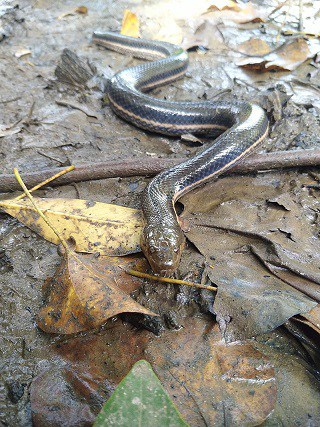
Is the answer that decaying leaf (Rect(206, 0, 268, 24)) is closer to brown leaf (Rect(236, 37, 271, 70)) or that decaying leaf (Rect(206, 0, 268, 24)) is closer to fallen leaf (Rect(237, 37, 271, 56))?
brown leaf (Rect(236, 37, 271, 70))

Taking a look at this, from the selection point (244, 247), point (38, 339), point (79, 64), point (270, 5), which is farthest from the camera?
point (270, 5)

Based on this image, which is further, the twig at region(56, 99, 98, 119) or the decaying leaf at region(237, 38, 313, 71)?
the decaying leaf at region(237, 38, 313, 71)

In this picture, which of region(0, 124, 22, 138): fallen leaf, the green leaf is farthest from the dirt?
the green leaf

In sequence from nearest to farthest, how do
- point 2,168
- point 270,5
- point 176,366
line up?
point 176,366, point 2,168, point 270,5

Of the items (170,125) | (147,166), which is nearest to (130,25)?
(170,125)

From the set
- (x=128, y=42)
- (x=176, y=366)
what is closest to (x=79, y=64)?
(x=128, y=42)

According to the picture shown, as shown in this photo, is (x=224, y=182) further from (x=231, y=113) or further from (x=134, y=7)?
(x=134, y=7)
